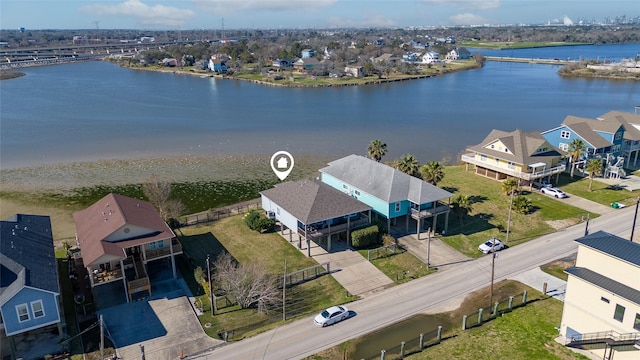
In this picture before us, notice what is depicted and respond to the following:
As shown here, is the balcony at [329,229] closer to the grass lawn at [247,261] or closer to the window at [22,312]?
the grass lawn at [247,261]

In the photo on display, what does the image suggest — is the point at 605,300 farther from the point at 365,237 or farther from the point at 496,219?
the point at 496,219

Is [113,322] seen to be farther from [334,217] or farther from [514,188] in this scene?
[514,188]

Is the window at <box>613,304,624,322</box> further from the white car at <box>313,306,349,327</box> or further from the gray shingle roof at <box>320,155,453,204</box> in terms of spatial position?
the gray shingle roof at <box>320,155,453,204</box>

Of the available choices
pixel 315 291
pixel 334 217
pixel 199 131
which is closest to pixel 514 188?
pixel 334 217

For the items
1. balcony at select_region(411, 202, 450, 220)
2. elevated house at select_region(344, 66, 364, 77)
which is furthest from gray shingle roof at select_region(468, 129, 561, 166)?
elevated house at select_region(344, 66, 364, 77)

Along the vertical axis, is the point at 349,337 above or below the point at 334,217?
below
